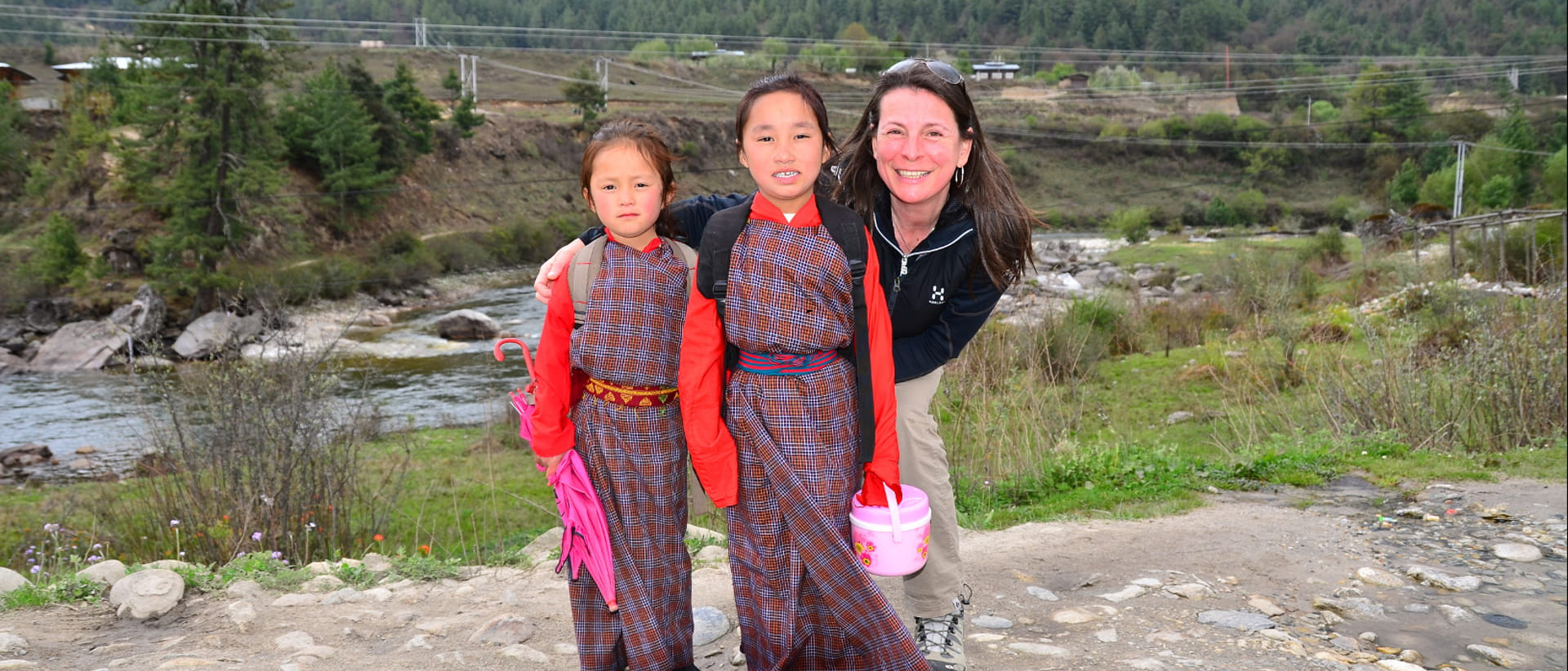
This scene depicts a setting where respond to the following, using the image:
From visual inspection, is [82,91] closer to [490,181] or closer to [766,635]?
[490,181]

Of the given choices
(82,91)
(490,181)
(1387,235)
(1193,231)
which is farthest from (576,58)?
(1387,235)

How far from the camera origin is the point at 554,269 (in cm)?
270

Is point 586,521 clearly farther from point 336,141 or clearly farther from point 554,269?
point 336,141

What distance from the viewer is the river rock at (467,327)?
22.9 m

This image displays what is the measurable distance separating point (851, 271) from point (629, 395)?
65 cm

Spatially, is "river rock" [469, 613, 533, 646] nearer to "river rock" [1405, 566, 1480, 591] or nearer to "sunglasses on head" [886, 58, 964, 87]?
"sunglasses on head" [886, 58, 964, 87]

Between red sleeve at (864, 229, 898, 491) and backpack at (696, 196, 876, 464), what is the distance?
0.02 meters

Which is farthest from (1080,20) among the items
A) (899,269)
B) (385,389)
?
(899,269)

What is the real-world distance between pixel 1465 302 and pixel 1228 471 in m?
6.01

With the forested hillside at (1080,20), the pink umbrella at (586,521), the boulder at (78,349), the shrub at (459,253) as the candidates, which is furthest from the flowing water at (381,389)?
the forested hillside at (1080,20)

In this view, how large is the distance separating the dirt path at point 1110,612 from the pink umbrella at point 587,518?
0.63m

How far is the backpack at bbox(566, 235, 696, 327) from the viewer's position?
2.61 metres

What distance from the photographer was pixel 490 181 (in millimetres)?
39469

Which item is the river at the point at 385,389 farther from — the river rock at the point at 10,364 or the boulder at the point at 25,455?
the river rock at the point at 10,364
